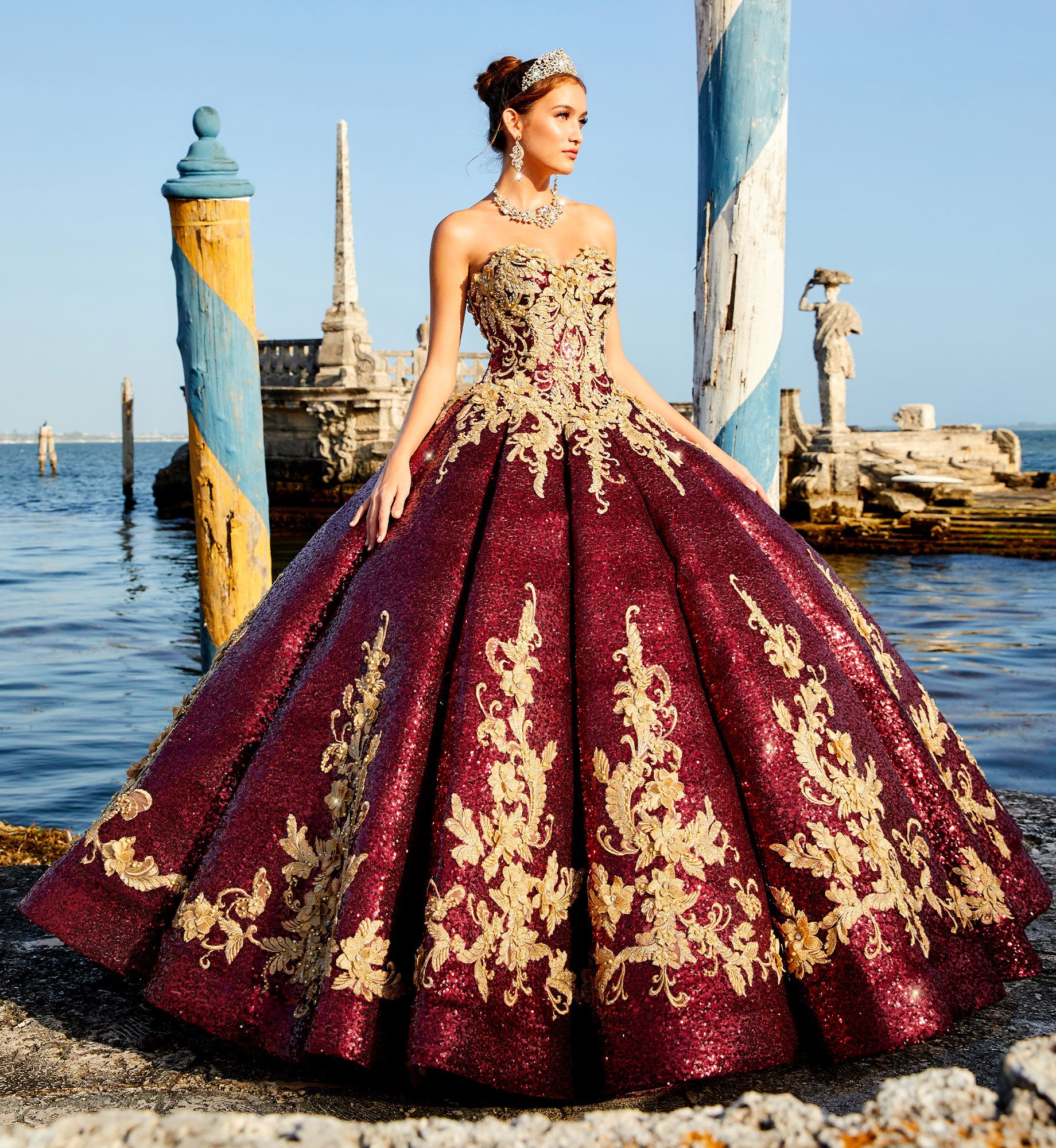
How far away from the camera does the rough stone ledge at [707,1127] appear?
51.0 inches

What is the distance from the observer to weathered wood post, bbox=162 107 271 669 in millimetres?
4562

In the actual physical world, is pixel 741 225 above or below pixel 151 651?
above

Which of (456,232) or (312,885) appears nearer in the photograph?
(312,885)

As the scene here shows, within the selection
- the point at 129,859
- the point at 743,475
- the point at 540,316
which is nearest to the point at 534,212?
the point at 540,316

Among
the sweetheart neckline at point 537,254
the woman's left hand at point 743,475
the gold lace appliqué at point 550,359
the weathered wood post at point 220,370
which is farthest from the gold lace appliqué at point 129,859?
the weathered wood post at point 220,370

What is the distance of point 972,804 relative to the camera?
9.53ft

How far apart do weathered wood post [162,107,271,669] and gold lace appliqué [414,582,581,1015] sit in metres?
2.48

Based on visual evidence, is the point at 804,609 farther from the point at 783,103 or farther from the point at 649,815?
the point at 783,103

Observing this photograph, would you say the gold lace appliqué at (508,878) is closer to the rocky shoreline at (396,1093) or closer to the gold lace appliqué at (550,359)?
the rocky shoreline at (396,1093)

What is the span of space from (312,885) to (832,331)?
21.5 metres

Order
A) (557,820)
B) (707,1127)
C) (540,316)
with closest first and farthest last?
(707,1127)
(557,820)
(540,316)

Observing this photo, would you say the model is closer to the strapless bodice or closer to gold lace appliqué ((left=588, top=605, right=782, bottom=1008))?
gold lace appliqué ((left=588, top=605, right=782, bottom=1008))

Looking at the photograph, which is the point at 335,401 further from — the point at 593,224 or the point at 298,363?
the point at 593,224

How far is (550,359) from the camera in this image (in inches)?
127
